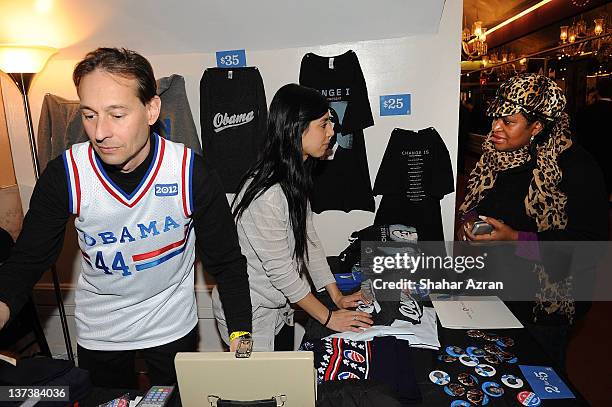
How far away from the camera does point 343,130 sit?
9.07 ft

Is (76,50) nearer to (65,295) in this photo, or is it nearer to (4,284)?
(65,295)

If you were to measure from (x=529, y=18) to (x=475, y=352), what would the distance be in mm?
8086

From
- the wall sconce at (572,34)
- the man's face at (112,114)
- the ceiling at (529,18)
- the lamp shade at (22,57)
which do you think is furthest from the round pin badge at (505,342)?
the wall sconce at (572,34)

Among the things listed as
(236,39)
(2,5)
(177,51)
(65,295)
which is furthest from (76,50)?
(65,295)

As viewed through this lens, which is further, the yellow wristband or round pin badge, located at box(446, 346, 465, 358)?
round pin badge, located at box(446, 346, 465, 358)

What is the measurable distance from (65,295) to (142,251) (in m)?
2.41

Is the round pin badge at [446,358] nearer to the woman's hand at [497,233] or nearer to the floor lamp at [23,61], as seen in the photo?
the woman's hand at [497,233]

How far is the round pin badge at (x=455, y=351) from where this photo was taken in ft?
4.39

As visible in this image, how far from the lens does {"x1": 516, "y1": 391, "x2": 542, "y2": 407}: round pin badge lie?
3.67ft

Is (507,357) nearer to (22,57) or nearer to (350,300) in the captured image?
(350,300)

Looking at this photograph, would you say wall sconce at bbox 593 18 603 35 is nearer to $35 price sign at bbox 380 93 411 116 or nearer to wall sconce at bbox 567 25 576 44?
wall sconce at bbox 567 25 576 44

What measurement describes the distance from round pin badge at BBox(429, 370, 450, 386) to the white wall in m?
1.73

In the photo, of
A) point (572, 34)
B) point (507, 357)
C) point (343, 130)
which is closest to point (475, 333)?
point (507, 357)

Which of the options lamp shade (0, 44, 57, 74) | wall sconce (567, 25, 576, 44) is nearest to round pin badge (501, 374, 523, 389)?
lamp shade (0, 44, 57, 74)
